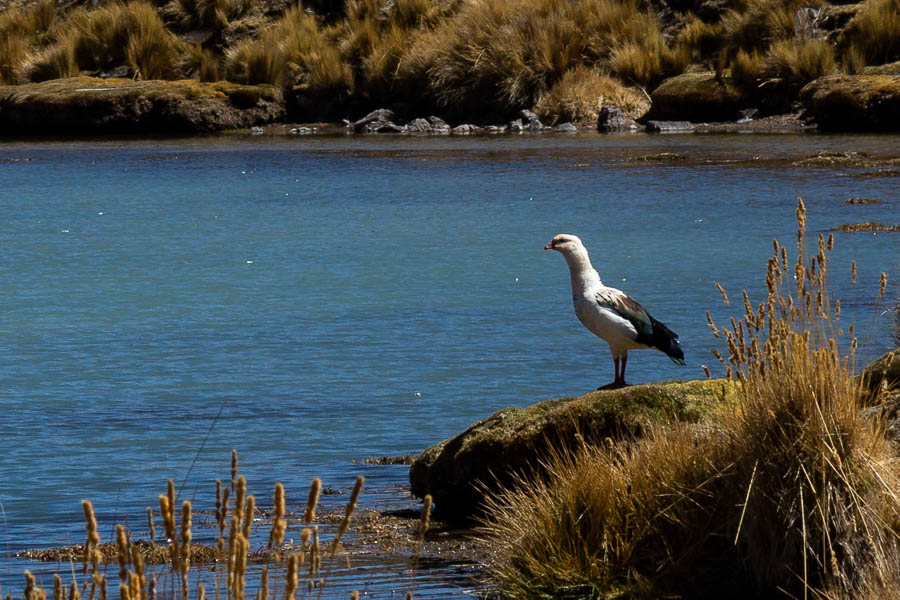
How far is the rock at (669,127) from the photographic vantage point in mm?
27938

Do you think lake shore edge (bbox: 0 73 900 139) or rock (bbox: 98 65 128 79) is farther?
rock (bbox: 98 65 128 79)

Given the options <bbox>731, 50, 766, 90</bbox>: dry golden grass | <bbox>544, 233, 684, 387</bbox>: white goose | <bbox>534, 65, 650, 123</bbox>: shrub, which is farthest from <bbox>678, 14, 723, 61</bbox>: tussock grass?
<bbox>544, 233, 684, 387</bbox>: white goose

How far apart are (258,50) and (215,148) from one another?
7545 mm

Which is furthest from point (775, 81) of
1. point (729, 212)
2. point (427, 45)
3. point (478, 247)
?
point (478, 247)

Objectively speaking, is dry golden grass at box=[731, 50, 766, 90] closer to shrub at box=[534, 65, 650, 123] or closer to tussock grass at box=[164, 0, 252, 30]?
shrub at box=[534, 65, 650, 123]

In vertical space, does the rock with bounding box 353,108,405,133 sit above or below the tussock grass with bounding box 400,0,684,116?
below

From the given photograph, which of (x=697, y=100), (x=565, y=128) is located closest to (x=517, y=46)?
(x=565, y=128)

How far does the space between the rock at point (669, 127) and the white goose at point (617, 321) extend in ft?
67.0

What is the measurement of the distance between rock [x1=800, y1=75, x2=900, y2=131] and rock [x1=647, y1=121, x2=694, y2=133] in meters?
2.35

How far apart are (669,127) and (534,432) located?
2228cm

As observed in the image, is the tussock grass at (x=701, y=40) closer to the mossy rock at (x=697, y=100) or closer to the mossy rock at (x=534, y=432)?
the mossy rock at (x=697, y=100)

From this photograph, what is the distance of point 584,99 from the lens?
3047cm

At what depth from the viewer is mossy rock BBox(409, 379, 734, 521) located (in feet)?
20.8

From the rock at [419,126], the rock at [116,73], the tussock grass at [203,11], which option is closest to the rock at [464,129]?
the rock at [419,126]
